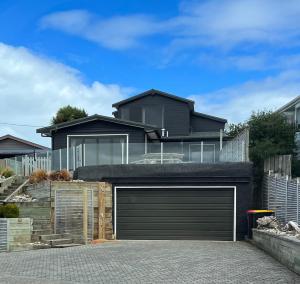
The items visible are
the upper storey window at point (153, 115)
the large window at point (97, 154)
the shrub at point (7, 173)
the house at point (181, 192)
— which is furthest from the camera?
the upper storey window at point (153, 115)

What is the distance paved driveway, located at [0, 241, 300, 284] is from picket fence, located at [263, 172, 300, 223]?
1.64 meters

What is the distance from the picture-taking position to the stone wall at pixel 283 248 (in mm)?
11117

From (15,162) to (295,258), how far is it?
1830cm

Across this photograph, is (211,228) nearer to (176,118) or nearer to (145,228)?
(145,228)

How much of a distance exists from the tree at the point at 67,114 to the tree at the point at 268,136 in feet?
52.9

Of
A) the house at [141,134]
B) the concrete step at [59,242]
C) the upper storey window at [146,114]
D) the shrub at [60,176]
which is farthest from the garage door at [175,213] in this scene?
the upper storey window at [146,114]

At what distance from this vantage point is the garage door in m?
20.7

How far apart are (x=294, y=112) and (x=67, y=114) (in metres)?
19.0

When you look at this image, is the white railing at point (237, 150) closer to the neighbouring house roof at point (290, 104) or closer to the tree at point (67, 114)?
the neighbouring house roof at point (290, 104)

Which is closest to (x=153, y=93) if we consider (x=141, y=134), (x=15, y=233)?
(x=141, y=134)

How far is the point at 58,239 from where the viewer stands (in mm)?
17656

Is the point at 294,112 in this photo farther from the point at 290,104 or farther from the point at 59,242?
the point at 59,242

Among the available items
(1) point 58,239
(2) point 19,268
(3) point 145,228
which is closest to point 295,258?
(2) point 19,268

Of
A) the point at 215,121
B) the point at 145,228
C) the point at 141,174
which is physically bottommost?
the point at 145,228
